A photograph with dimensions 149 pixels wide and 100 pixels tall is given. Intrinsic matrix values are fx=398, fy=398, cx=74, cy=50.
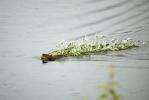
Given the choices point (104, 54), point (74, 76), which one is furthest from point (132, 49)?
point (74, 76)

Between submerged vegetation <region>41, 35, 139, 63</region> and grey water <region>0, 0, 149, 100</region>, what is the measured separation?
0.11 meters

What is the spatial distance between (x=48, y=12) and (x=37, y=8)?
389 mm

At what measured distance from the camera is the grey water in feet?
14.4

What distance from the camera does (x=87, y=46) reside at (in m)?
5.62

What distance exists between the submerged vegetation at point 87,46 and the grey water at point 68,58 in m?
0.11

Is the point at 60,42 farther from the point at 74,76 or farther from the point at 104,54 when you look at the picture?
the point at 74,76

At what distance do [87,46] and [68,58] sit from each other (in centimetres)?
38

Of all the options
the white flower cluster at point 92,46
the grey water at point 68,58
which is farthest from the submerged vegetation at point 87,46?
the grey water at point 68,58

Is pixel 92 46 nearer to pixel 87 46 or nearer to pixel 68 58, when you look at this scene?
pixel 87 46

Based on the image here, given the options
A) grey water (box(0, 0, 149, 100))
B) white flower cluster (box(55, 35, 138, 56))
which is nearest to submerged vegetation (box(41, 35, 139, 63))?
white flower cluster (box(55, 35, 138, 56))

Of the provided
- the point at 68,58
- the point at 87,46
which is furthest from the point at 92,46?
the point at 68,58

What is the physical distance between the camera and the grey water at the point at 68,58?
14.4ft

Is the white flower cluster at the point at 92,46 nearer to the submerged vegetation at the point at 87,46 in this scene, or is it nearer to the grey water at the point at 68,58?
the submerged vegetation at the point at 87,46

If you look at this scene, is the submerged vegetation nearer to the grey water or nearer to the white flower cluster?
the white flower cluster
